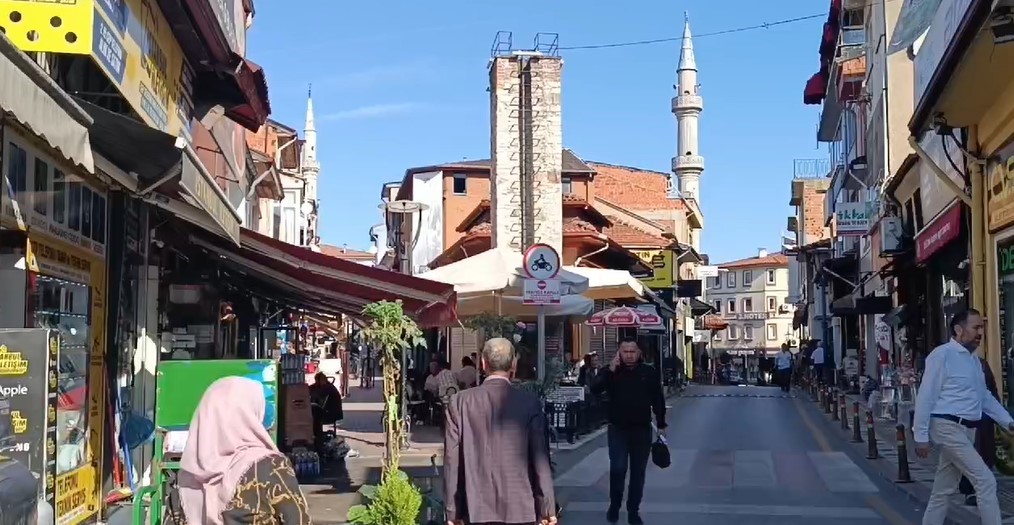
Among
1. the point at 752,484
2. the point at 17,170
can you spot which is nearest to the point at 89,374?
the point at 17,170

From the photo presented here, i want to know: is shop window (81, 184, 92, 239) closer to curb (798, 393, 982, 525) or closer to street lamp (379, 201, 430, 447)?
street lamp (379, 201, 430, 447)

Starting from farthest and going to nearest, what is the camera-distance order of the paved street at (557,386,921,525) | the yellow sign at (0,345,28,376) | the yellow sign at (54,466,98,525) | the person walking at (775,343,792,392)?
the person walking at (775,343,792,392) < the paved street at (557,386,921,525) < the yellow sign at (54,466,98,525) < the yellow sign at (0,345,28,376)

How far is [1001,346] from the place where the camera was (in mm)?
14562

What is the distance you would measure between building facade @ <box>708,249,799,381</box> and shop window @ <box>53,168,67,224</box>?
106793 mm

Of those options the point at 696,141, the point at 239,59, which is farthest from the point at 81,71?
the point at 696,141

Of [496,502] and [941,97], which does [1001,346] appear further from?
[496,502]

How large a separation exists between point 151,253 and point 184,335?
2.31 metres

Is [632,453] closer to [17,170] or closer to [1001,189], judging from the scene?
[17,170]

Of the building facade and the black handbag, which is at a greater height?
the building facade

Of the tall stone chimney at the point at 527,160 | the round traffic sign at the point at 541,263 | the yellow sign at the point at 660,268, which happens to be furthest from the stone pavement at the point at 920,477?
the yellow sign at the point at 660,268

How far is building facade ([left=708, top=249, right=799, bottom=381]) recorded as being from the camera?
376 feet

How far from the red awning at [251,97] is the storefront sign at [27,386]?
817cm

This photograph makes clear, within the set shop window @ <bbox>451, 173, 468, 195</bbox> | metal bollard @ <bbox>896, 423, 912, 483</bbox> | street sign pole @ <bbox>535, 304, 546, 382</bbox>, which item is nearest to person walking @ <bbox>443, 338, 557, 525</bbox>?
metal bollard @ <bbox>896, 423, 912, 483</bbox>

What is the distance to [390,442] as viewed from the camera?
33.3 feet
